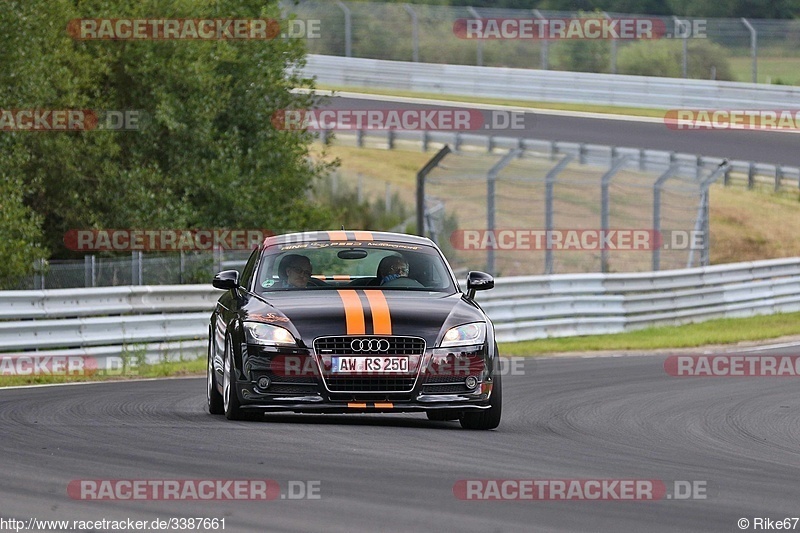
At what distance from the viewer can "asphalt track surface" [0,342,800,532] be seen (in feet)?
22.1

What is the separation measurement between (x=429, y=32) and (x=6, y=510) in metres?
39.6

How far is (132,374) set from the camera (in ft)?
52.3

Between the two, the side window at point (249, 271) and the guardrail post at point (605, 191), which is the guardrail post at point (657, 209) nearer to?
the guardrail post at point (605, 191)

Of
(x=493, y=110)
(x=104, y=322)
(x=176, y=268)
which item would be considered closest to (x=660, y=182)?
(x=176, y=268)

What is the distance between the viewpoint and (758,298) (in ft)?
83.7

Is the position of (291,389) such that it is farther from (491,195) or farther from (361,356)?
(491,195)

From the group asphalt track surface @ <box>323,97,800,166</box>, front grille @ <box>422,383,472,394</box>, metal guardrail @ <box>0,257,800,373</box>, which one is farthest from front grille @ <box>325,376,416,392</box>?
asphalt track surface @ <box>323,97,800,166</box>

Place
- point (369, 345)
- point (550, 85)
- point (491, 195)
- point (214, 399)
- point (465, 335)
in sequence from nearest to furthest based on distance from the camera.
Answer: point (369, 345)
point (465, 335)
point (214, 399)
point (491, 195)
point (550, 85)

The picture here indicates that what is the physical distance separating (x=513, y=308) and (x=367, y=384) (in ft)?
38.0

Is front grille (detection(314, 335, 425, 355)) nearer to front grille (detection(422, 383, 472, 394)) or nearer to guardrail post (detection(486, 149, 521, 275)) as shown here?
front grille (detection(422, 383, 472, 394))

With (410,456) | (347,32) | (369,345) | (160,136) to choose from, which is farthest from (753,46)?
(410,456)

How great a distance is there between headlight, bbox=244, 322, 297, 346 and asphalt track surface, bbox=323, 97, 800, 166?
82.5 ft

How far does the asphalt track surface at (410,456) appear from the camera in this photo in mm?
6746

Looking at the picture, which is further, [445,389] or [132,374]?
[132,374]
